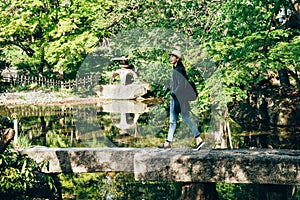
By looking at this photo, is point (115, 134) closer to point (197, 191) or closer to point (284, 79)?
point (284, 79)

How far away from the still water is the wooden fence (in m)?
4.42

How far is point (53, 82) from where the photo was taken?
2392 centimetres

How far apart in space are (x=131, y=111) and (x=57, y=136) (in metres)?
5.75

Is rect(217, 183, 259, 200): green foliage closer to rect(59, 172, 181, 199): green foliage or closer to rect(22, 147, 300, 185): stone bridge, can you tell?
rect(59, 172, 181, 199): green foliage

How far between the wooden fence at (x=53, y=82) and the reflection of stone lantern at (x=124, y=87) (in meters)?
1.64

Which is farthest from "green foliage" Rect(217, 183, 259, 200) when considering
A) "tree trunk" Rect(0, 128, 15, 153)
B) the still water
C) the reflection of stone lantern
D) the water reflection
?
the reflection of stone lantern

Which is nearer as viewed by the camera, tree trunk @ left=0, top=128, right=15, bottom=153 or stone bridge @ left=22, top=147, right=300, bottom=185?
stone bridge @ left=22, top=147, right=300, bottom=185

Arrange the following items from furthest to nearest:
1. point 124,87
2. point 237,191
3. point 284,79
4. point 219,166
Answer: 1. point 124,87
2. point 284,79
3. point 237,191
4. point 219,166

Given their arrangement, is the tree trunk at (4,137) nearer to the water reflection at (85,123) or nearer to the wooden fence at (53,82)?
the water reflection at (85,123)

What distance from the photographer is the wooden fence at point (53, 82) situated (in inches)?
953

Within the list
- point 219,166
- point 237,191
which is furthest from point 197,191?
point 237,191

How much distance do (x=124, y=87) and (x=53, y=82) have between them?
13.5ft

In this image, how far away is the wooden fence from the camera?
2420cm

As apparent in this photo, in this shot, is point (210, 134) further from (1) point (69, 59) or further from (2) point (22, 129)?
(1) point (69, 59)
